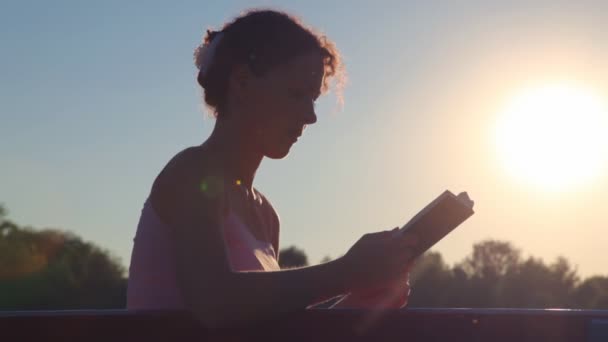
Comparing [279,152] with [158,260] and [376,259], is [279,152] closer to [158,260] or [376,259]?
[158,260]

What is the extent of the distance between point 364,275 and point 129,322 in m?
0.70

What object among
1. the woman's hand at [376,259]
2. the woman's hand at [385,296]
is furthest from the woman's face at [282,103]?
the woman's hand at [376,259]

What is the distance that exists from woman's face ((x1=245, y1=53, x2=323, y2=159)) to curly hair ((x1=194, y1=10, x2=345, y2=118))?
1.5 inches

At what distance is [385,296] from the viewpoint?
3035 millimetres

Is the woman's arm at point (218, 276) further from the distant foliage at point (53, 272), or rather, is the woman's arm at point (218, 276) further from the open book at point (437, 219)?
the distant foliage at point (53, 272)

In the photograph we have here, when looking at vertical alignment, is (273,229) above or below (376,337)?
above

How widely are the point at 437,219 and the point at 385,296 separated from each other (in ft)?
1.75

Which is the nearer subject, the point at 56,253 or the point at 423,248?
the point at 423,248

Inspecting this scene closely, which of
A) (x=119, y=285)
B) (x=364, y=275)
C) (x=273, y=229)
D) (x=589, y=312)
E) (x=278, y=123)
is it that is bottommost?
(x=589, y=312)

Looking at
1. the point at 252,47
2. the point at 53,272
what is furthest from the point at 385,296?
the point at 53,272

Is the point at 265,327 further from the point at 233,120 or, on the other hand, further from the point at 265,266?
the point at 233,120

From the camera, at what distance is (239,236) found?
2.81 meters

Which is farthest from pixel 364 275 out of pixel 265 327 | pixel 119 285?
pixel 119 285

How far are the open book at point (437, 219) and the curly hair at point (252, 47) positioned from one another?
787mm
